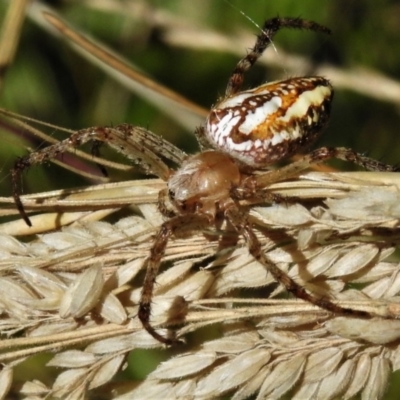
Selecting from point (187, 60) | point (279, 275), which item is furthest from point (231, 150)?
point (187, 60)

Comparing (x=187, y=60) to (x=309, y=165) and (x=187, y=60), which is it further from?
(x=309, y=165)

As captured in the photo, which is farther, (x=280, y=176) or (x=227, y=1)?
(x=227, y=1)

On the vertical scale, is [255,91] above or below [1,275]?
above

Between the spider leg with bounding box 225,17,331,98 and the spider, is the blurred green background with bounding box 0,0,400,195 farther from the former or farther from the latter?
the spider

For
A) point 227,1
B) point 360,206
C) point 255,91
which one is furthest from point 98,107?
point 360,206

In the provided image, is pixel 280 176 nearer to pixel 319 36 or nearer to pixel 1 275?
pixel 1 275

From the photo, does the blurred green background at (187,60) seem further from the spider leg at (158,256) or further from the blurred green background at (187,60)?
the spider leg at (158,256)
